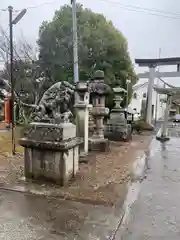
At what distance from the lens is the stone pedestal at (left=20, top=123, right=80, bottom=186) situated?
13.4ft

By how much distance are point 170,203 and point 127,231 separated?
1242mm

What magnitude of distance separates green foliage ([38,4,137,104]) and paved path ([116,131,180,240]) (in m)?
9.37

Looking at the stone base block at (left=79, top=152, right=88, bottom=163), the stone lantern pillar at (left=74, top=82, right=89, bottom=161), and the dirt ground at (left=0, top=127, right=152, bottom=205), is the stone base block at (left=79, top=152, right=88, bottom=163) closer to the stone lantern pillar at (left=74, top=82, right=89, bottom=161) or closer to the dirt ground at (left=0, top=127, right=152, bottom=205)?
the stone lantern pillar at (left=74, top=82, right=89, bottom=161)

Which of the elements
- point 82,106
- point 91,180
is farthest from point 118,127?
point 91,180

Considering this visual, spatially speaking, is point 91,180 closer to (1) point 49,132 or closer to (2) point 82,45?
(1) point 49,132

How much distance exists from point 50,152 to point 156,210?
2101mm

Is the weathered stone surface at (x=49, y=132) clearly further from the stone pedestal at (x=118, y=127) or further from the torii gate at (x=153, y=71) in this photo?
the torii gate at (x=153, y=71)

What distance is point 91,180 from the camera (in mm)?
4535

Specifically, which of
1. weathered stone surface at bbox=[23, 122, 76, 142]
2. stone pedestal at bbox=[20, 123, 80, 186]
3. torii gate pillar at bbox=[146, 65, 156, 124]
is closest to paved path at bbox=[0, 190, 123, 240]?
stone pedestal at bbox=[20, 123, 80, 186]

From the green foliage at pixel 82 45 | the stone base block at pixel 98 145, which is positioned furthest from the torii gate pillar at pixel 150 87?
the stone base block at pixel 98 145

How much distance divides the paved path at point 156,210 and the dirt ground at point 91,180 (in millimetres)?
419

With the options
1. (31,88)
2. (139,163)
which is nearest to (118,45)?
(31,88)

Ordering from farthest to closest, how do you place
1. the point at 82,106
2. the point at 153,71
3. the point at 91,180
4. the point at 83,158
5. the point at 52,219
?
the point at 153,71
the point at 82,106
the point at 83,158
the point at 91,180
the point at 52,219

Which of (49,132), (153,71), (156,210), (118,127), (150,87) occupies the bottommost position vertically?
(156,210)
